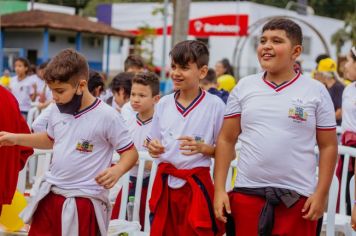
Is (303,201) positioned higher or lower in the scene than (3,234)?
higher

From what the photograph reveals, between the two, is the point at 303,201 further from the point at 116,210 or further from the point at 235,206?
the point at 116,210

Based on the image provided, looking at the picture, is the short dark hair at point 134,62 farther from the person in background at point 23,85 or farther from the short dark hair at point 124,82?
the person in background at point 23,85

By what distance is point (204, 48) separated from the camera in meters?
3.78

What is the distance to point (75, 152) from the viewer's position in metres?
3.61

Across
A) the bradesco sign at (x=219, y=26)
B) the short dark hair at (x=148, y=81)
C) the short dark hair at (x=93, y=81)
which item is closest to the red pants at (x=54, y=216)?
the short dark hair at (x=148, y=81)

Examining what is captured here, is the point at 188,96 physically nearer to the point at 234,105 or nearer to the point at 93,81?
the point at 234,105

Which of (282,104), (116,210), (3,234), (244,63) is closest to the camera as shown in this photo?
(282,104)

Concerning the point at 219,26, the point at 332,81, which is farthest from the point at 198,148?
the point at 219,26

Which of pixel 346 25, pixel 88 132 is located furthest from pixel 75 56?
pixel 346 25

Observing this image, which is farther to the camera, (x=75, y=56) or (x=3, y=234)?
(x=3, y=234)

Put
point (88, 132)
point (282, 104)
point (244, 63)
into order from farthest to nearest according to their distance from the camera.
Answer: point (244, 63) < point (88, 132) < point (282, 104)

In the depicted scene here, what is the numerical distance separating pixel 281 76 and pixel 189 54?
57cm

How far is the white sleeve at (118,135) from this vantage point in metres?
3.60

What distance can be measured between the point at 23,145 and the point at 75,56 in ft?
1.86
